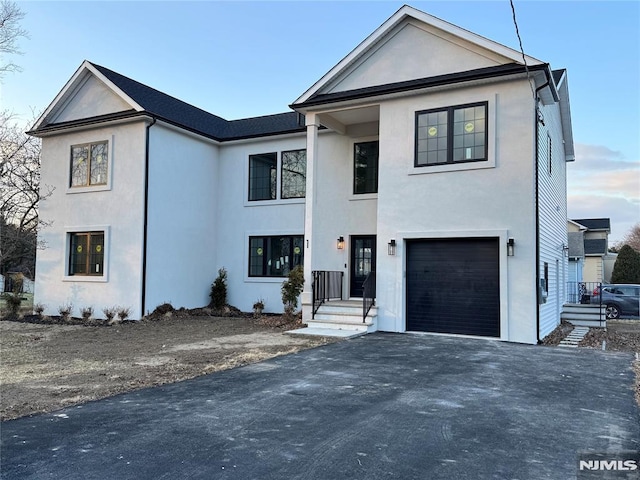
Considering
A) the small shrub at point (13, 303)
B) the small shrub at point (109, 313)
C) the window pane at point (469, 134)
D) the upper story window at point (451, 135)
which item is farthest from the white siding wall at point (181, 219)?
the window pane at point (469, 134)

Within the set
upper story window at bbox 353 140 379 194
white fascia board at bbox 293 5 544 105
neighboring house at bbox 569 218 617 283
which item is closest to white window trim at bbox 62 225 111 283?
white fascia board at bbox 293 5 544 105

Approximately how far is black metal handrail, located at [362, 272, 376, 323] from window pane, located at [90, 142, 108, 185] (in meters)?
8.94

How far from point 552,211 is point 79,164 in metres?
14.8

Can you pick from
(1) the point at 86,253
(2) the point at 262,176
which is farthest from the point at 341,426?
(1) the point at 86,253

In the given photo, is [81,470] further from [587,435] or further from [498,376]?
[498,376]

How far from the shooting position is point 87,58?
15211mm

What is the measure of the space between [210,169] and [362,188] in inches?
223

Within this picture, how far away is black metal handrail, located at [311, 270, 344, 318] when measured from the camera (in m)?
12.6

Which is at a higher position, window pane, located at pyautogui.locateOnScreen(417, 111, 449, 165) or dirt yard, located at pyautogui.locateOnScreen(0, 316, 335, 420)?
window pane, located at pyautogui.locateOnScreen(417, 111, 449, 165)

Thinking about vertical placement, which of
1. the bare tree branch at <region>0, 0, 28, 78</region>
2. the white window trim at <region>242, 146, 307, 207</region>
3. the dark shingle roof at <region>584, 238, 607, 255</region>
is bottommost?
the dark shingle roof at <region>584, 238, 607, 255</region>

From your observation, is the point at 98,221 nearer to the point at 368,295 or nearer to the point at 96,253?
the point at 96,253

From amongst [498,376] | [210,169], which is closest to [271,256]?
[210,169]

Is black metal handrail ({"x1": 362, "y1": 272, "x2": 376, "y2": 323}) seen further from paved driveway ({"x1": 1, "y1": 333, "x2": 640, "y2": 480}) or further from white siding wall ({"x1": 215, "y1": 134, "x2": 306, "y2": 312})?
paved driveway ({"x1": 1, "y1": 333, "x2": 640, "y2": 480})

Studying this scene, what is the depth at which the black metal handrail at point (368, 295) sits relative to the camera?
11.5 metres
